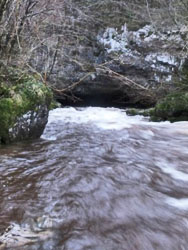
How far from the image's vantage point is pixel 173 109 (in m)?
8.27

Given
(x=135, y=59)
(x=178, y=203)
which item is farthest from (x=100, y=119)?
(x=178, y=203)

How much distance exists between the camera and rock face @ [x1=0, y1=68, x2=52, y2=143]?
427 cm

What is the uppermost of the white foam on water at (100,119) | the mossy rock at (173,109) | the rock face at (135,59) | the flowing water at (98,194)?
the rock face at (135,59)

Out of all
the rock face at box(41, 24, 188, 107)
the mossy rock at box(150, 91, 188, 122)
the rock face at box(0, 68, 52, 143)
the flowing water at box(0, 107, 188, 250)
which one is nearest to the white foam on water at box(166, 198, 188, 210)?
the flowing water at box(0, 107, 188, 250)

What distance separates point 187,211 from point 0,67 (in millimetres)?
4048

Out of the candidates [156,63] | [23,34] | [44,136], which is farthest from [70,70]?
[44,136]

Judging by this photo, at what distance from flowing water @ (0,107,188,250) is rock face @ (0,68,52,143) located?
0.30 m

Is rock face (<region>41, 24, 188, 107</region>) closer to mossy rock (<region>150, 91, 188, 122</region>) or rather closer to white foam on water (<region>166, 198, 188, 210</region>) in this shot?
mossy rock (<region>150, 91, 188, 122</region>)

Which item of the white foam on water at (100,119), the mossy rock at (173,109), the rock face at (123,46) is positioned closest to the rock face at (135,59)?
the rock face at (123,46)

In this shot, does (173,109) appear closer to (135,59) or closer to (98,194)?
(135,59)

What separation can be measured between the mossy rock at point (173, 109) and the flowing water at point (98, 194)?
12.9ft

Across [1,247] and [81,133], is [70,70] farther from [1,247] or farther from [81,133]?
[1,247]

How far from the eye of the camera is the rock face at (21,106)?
168 inches

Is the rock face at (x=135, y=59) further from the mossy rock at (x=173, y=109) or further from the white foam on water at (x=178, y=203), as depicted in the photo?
the white foam on water at (x=178, y=203)
